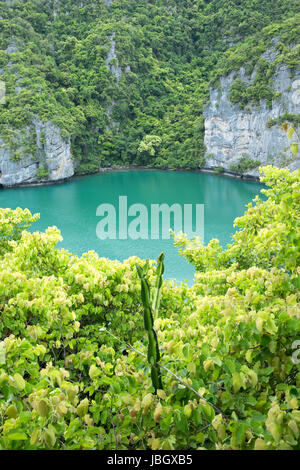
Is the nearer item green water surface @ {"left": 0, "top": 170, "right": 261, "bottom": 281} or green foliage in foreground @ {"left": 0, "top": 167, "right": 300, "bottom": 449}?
green foliage in foreground @ {"left": 0, "top": 167, "right": 300, "bottom": 449}

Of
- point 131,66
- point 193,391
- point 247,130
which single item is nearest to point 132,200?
point 247,130

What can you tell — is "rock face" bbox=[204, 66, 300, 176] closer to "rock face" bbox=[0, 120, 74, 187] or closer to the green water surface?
the green water surface

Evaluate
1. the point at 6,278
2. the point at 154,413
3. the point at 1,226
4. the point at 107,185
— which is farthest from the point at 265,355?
the point at 107,185

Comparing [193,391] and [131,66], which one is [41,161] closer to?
[131,66]

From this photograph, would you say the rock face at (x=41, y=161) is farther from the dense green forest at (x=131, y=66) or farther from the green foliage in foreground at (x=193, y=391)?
the green foliage in foreground at (x=193, y=391)

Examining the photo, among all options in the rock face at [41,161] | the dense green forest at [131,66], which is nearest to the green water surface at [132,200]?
the rock face at [41,161]

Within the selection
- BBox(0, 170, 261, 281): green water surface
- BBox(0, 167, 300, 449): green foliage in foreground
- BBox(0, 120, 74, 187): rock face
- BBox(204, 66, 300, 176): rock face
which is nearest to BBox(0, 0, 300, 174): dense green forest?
BBox(0, 120, 74, 187): rock face
